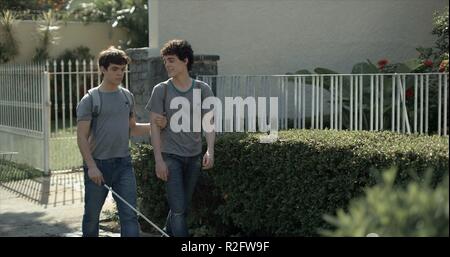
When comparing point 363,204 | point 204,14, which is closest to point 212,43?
point 204,14

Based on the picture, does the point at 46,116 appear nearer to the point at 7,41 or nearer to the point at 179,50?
the point at 179,50

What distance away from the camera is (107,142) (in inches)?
199

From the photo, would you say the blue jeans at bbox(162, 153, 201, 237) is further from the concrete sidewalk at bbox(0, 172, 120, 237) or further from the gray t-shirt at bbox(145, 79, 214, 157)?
the concrete sidewalk at bbox(0, 172, 120, 237)

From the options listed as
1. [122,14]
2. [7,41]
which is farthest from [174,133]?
[122,14]

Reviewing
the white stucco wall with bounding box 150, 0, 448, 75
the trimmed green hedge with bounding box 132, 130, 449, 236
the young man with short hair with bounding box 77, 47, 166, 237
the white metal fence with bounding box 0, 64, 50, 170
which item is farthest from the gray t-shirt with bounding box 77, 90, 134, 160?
the white metal fence with bounding box 0, 64, 50, 170

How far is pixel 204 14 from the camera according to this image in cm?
894

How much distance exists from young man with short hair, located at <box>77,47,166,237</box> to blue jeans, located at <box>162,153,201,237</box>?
29cm

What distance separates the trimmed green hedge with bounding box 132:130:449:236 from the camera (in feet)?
15.4

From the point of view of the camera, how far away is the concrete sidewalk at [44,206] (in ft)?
22.9

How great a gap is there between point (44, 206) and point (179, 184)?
3.46m

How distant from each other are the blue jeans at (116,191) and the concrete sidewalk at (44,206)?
158 cm

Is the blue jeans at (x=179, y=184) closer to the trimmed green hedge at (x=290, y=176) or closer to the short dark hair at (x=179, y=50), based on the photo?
the trimmed green hedge at (x=290, y=176)
